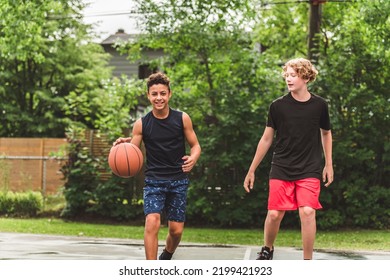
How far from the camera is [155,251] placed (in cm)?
640

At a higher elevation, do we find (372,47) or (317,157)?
(372,47)

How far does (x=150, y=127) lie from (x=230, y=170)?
7927 millimetres

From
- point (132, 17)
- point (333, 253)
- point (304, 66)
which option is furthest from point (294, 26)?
point (304, 66)

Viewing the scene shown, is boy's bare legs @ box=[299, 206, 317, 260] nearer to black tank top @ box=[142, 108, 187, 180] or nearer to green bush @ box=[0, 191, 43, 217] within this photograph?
black tank top @ box=[142, 108, 187, 180]

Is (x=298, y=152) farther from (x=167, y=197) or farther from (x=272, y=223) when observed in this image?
(x=167, y=197)

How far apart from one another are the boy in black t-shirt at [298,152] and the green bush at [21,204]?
433 inches

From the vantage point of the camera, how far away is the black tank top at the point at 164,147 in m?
6.54

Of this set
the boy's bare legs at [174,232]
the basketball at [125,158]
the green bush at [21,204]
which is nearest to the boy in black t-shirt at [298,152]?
the boy's bare legs at [174,232]

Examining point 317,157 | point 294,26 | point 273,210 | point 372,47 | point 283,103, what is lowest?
point 273,210

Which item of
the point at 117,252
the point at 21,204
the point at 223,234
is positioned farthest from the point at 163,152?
the point at 21,204

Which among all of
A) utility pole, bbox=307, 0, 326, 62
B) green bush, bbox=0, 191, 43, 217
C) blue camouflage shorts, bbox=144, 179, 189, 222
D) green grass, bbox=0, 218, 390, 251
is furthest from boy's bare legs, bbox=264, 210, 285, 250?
green bush, bbox=0, 191, 43, 217

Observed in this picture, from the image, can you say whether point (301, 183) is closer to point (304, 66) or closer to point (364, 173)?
point (304, 66)

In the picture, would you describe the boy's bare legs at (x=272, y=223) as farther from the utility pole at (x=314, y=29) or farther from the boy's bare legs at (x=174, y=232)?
the utility pole at (x=314, y=29)

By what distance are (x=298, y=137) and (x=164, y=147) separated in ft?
3.92
